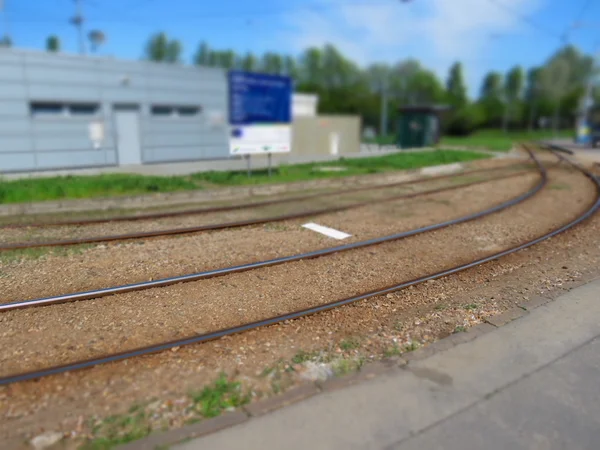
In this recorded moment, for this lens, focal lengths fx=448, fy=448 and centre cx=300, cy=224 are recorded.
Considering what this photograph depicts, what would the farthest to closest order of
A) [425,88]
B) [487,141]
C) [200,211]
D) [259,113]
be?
[425,88] < [487,141] < [259,113] < [200,211]

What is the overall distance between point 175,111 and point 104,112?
3444 millimetres

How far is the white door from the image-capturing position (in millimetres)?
20062

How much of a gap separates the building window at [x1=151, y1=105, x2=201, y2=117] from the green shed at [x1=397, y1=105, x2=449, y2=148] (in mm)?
15388

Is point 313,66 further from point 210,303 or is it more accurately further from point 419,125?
point 210,303

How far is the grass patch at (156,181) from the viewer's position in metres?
11.7

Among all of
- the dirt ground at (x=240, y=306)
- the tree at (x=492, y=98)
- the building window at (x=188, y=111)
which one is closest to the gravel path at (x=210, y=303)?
the dirt ground at (x=240, y=306)

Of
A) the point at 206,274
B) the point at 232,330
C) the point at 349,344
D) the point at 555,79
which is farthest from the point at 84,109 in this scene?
the point at 555,79

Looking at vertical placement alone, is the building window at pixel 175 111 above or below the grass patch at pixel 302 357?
above

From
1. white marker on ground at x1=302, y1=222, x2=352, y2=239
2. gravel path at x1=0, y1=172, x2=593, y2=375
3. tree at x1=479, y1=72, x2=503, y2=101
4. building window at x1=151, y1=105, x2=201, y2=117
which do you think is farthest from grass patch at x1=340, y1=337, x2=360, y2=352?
tree at x1=479, y1=72, x2=503, y2=101

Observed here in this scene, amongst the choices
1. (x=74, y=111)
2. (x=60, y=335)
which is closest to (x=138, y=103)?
(x=74, y=111)

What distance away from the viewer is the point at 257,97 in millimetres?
20891

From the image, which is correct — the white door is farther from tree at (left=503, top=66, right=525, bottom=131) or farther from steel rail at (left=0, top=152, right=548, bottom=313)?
tree at (left=503, top=66, right=525, bottom=131)

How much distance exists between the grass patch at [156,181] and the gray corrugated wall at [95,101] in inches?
198

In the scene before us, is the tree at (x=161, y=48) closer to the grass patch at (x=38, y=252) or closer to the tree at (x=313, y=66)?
the tree at (x=313, y=66)
